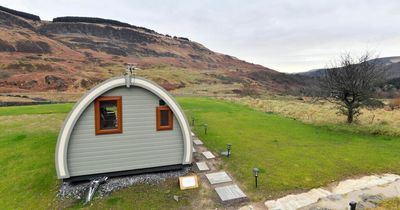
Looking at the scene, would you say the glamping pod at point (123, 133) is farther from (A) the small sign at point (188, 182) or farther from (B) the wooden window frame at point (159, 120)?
(A) the small sign at point (188, 182)

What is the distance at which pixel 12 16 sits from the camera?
93.2 metres

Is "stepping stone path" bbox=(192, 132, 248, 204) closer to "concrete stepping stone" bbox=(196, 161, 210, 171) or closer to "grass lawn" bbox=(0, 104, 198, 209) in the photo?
"concrete stepping stone" bbox=(196, 161, 210, 171)

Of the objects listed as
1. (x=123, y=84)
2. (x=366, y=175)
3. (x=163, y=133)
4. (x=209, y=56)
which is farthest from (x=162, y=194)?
(x=209, y=56)

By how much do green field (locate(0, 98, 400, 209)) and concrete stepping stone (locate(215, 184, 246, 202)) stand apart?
38cm

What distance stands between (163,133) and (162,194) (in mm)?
2619

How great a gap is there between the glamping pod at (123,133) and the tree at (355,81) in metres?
16.0

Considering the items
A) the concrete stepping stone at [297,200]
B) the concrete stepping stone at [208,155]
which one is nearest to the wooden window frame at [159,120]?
the concrete stepping stone at [208,155]

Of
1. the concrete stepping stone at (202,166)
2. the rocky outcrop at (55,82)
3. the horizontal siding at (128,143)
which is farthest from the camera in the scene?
the rocky outcrop at (55,82)

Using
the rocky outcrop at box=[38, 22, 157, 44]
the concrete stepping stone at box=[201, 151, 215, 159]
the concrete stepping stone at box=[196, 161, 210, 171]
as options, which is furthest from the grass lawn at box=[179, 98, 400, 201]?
the rocky outcrop at box=[38, 22, 157, 44]

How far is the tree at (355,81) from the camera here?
1895cm

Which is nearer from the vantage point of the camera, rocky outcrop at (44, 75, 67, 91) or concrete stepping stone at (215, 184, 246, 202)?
concrete stepping stone at (215, 184, 246, 202)

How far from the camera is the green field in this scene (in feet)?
28.8

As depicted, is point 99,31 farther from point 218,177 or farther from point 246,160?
point 218,177

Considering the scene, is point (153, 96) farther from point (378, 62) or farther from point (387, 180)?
point (378, 62)
